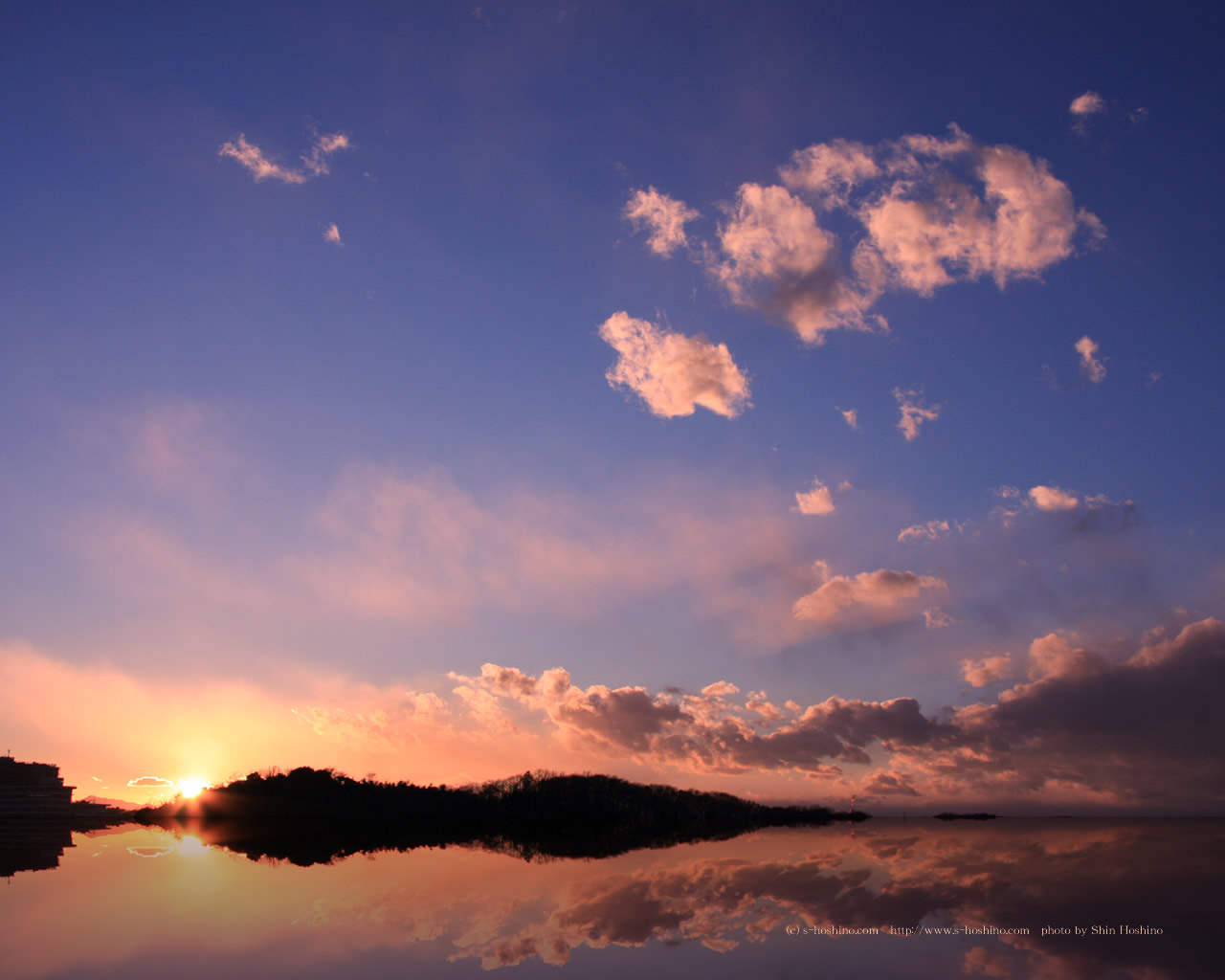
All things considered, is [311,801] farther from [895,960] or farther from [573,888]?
[895,960]

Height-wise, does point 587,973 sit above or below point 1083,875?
above

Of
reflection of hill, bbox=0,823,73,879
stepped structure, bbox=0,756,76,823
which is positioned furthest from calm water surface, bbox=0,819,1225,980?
stepped structure, bbox=0,756,76,823

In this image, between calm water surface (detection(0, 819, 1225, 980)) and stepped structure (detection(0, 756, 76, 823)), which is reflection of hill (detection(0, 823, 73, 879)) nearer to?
calm water surface (detection(0, 819, 1225, 980))

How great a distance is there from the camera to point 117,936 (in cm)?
2130

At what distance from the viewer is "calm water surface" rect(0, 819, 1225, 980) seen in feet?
61.0

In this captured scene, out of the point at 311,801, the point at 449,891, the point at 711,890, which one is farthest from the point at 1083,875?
the point at 311,801

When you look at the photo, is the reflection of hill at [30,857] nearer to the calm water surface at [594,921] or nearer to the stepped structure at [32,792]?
the calm water surface at [594,921]

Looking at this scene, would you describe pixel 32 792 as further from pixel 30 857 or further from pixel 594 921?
pixel 594 921

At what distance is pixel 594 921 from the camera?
24281mm

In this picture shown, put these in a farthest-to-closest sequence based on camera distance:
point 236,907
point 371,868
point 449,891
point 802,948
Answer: point 371,868, point 449,891, point 236,907, point 802,948

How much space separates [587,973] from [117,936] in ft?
46.6

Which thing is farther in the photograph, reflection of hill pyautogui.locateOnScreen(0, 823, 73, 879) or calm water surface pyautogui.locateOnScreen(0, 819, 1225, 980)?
reflection of hill pyautogui.locateOnScreen(0, 823, 73, 879)

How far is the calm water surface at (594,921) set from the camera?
18.6 metres

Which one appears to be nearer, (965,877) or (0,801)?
(965,877)
